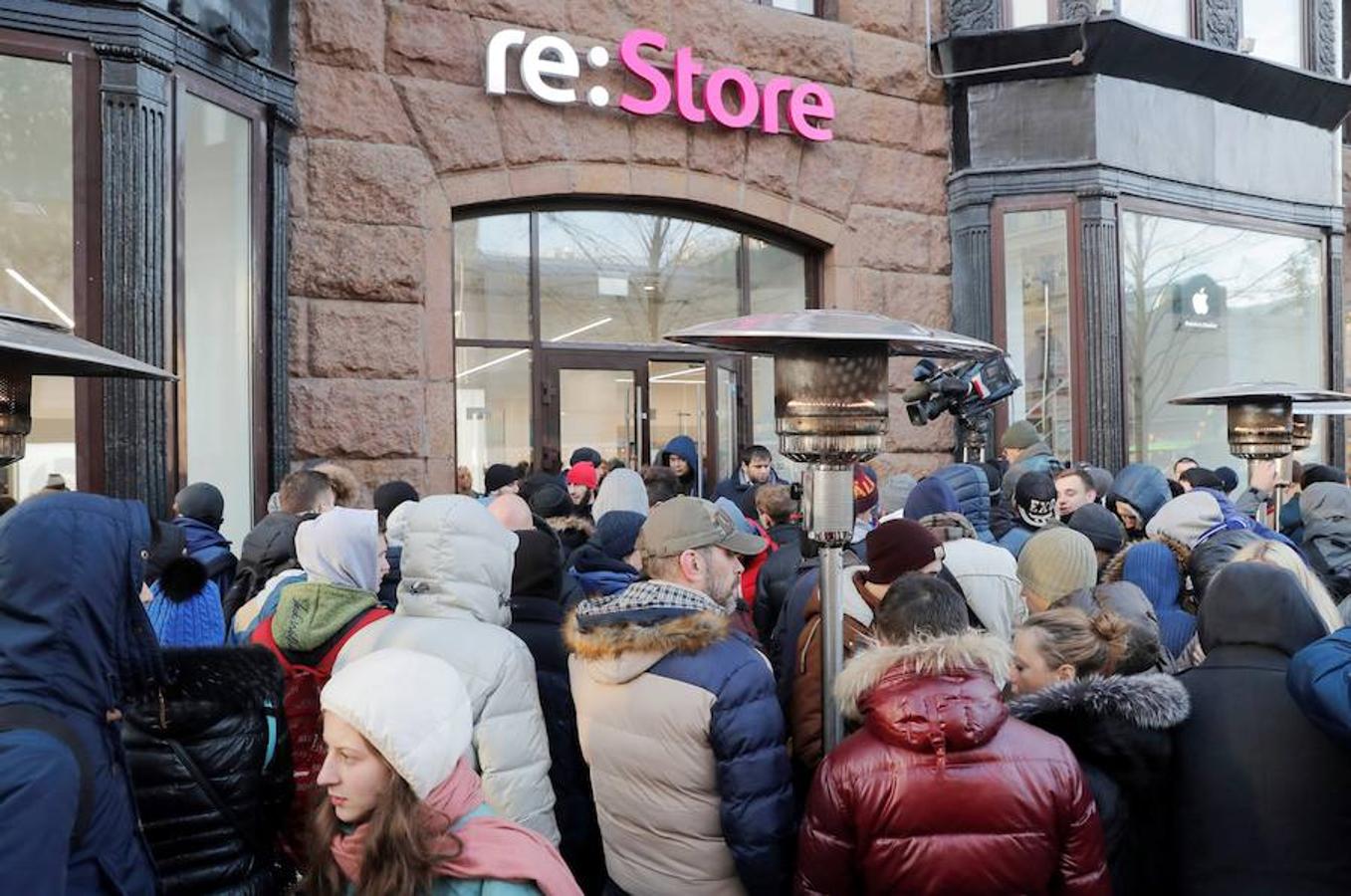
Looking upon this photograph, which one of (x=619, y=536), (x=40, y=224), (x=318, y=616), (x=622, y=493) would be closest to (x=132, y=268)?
(x=40, y=224)

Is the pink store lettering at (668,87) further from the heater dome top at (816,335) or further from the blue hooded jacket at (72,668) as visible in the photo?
the blue hooded jacket at (72,668)

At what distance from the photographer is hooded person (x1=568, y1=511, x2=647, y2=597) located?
432 centimetres

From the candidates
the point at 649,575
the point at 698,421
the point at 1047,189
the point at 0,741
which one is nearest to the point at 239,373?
the point at 698,421

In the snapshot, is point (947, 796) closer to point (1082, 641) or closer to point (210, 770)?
point (1082, 641)

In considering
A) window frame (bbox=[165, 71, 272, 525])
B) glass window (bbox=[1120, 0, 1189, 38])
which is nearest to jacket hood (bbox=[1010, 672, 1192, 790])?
window frame (bbox=[165, 71, 272, 525])

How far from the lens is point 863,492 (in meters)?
4.91

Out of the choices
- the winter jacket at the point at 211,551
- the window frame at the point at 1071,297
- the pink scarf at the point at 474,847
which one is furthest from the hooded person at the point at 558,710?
the window frame at the point at 1071,297

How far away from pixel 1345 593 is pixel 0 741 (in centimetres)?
574

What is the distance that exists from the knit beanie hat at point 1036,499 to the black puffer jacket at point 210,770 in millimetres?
3898

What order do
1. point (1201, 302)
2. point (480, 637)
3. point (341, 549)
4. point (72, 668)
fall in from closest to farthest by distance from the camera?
point (72, 668) < point (480, 637) < point (341, 549) < point (1201, 302)

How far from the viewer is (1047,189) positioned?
1072 cm

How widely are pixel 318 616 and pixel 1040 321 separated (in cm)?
940

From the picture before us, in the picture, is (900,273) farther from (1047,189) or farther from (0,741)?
(0,741)

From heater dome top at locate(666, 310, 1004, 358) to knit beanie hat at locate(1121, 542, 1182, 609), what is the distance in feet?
5.17
